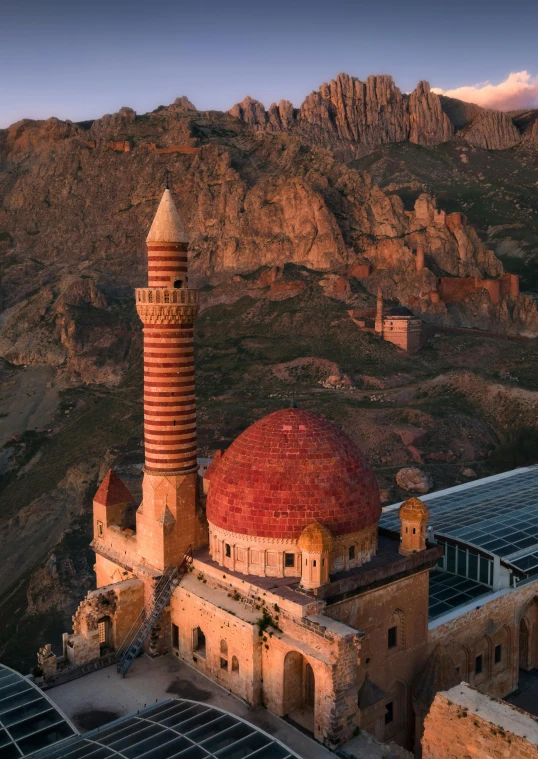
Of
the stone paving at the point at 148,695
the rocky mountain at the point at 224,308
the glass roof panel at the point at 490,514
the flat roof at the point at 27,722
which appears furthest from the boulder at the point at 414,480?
the flat roof at the point at 27,722

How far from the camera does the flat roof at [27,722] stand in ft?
52.5

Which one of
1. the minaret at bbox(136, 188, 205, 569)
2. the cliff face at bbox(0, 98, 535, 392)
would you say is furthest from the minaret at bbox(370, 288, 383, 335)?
the minaret at bbox(136, 188, 205, 569)

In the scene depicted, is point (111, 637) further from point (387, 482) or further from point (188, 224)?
point (188, 224)

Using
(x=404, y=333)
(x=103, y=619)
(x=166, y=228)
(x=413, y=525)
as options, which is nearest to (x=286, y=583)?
(x=413, y=525)

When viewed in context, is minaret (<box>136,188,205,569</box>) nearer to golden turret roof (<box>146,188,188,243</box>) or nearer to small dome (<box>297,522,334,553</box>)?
golden turret roof (<box>146,188,188,243</box>)

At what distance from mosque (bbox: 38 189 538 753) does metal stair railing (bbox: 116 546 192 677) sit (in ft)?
0.16

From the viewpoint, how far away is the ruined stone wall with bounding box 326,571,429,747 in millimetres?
20781

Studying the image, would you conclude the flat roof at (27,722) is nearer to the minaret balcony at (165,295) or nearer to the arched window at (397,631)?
the arched window at (397,631)

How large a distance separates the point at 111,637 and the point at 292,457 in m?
9.43

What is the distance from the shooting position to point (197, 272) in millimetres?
117062

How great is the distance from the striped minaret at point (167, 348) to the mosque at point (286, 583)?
51 millimetres

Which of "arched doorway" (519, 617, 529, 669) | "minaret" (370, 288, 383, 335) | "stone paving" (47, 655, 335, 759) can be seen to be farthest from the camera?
"minaret" (370, 288, 383, 335)

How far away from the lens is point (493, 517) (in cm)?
2991

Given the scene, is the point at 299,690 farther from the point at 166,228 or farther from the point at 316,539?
the point at 166,228
